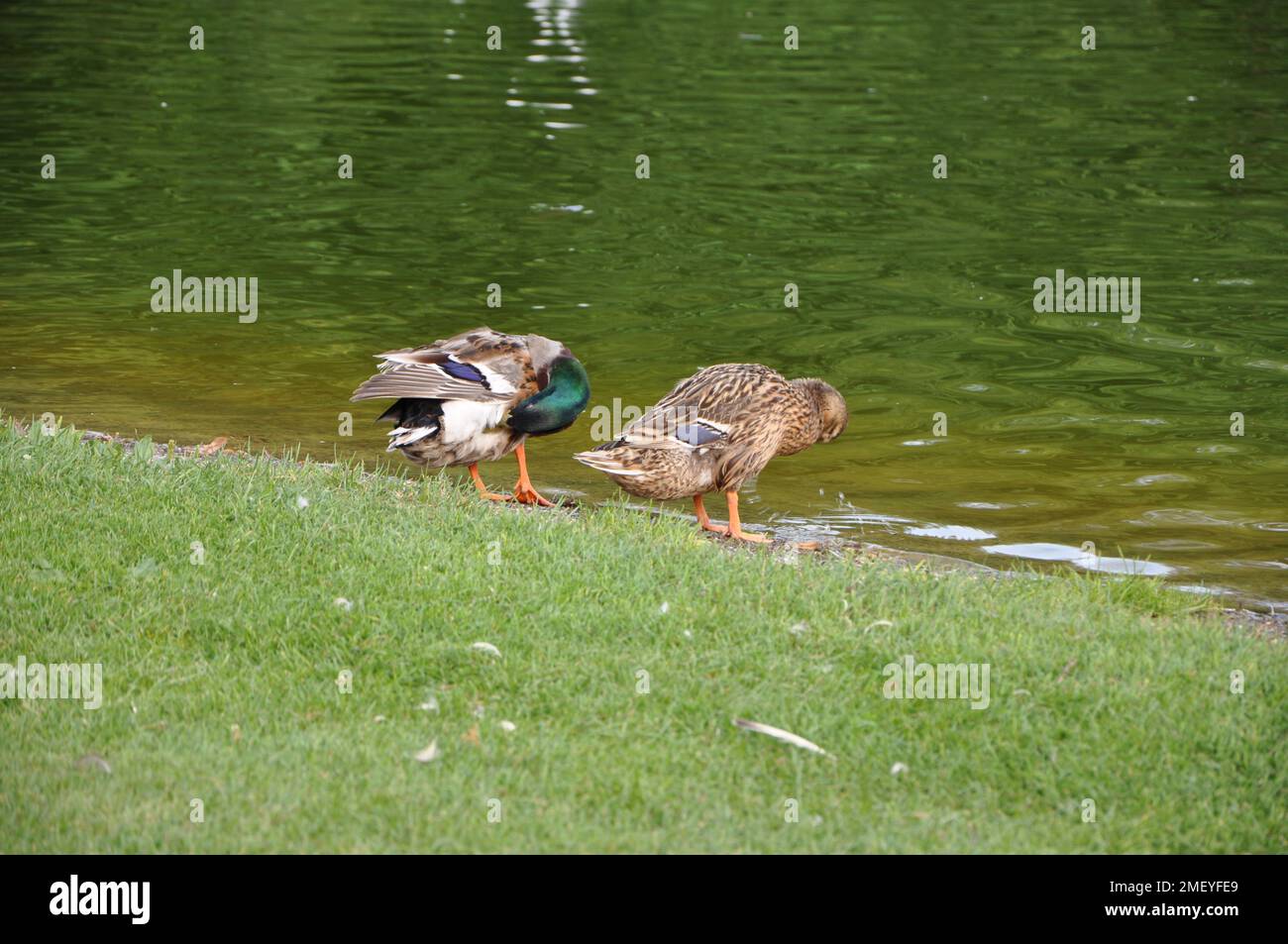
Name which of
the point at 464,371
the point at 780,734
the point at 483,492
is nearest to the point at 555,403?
the point at 464,371

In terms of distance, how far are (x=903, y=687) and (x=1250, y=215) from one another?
14.5m

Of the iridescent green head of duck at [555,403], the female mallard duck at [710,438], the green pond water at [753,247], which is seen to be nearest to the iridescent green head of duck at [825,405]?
the female mallard duck at [710,438]

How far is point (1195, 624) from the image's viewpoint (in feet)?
22.3

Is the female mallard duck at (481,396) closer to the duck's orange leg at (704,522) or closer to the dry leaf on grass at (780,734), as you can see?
the duck's orange leg at (704,522)

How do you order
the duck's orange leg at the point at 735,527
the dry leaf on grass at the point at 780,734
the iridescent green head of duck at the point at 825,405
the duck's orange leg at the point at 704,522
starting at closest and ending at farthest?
the dry leaf on grass at the point at 780,734
the duck's orange leg at the point at 735,527
the duck's orange leg at the point at 704,522
the iridescent green head of duck at the point at 825,405

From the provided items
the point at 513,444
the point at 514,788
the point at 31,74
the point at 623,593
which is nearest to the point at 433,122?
the point at 31,74

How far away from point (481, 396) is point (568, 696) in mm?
3384

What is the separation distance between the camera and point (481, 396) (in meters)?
8.84

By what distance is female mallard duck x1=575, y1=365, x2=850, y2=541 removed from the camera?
8523mm

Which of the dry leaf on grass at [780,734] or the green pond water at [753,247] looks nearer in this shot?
the dry leaf on grass at [780,734]

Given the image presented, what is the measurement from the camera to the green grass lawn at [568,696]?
4988 mm

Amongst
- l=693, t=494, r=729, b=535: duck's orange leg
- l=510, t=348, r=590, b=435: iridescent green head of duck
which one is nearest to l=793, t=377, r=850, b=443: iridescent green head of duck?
l=693, t=494, r=729, b=535: duck's orange leg

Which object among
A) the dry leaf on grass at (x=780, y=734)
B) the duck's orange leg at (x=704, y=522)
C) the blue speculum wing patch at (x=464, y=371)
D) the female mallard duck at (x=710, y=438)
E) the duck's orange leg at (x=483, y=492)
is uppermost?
the blue speculum wing patch at (x=464, y=371)

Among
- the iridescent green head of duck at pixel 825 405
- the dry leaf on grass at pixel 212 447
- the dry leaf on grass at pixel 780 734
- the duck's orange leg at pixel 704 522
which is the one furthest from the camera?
the iridescent green head of duck at pixel 825 405
